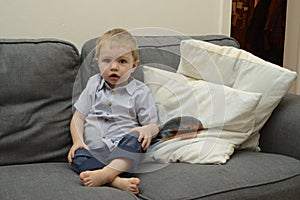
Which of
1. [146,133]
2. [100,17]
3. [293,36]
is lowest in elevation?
[293,36]

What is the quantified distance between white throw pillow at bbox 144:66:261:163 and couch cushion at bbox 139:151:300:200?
65 millimetres

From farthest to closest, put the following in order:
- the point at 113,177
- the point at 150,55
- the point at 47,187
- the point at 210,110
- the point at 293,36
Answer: the point at 293,36, the point at 150,55, the point at 210,110, the point at 113,177, the point at 47,187

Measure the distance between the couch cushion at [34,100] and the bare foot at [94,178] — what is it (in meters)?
0.32

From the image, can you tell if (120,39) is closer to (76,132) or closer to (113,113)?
(113,113)

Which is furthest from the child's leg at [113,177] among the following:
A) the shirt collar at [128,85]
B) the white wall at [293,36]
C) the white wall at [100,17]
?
the white wall at [293,36]

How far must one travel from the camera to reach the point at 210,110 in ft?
6.06

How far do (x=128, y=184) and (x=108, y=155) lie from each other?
185mm

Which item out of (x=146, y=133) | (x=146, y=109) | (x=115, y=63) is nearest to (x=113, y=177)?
(x=146, y=133)

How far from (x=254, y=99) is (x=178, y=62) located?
44cm

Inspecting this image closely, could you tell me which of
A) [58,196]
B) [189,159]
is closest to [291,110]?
[189,159]

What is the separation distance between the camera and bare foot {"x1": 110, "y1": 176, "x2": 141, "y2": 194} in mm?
1557

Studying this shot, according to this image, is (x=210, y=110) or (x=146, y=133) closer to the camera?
(x=146, y=133)

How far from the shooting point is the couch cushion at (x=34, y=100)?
1.80 meters

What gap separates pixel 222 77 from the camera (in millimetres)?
1970
